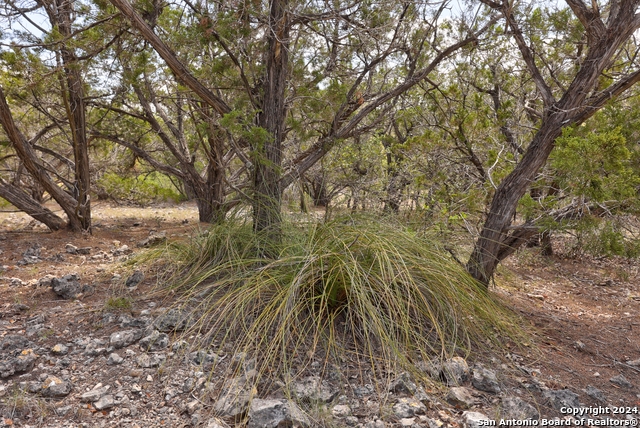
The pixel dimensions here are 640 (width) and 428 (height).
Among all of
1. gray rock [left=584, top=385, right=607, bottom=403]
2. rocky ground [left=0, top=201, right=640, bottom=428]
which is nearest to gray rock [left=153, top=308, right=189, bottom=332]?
rocky ground [left=0, top=201, right=640, bottom=428]

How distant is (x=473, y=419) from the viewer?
1.88 metres

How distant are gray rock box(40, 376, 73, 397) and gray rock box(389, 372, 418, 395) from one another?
155cm

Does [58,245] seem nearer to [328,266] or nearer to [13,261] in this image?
[13,261]

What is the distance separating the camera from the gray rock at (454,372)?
7.01ft

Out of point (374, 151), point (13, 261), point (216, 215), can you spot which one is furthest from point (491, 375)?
point (374, 151)

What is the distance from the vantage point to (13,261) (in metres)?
4.30

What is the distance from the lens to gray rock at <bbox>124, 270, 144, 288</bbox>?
126 inches

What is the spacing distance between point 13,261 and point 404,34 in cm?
449

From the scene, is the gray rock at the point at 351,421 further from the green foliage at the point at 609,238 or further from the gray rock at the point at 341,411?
the green foliage at the point at 609,238

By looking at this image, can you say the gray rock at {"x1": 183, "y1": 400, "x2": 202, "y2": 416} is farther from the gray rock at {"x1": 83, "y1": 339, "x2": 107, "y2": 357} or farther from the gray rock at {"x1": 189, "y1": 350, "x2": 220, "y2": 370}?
the gray rock at {"x1": 83, "y1": 339, "x2": 107, "y2": 357}

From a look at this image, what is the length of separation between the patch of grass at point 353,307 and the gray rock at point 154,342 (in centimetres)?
14

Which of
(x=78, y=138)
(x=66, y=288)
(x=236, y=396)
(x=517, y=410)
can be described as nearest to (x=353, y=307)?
(x=236, y=396)

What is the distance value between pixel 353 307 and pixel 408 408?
67 centimetres

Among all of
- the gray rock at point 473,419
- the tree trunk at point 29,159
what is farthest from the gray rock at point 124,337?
the tree trunk at point 29,159
